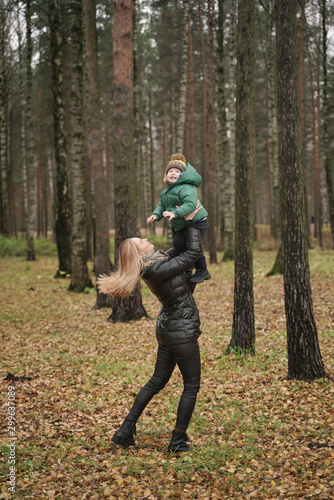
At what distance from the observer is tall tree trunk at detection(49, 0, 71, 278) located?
580 inches

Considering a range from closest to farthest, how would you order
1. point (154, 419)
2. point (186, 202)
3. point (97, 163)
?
1. point (186, 202)
2. point (154, 419)
3. point (97, 163)

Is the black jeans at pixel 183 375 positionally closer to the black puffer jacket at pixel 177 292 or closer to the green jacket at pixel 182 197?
the black puffer jacket at pixel 177 292

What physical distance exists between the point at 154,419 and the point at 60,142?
39.7ft

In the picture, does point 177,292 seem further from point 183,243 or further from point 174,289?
point 183,243

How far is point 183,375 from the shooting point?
4184mm

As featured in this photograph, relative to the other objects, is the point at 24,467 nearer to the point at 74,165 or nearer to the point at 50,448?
Result: the point at 50,448

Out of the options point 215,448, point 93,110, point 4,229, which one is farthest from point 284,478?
point 4,229

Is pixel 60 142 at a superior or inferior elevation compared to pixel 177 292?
superior

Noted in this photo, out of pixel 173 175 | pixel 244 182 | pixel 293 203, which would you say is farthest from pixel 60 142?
pixel 173 175

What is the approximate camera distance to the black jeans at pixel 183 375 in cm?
406

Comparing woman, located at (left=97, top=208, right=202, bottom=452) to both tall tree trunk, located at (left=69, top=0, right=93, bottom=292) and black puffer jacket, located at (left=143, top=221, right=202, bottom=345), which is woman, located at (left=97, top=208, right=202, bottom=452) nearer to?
black puffer jacket, located at (left=143, top=221, right=202, bottom=345)

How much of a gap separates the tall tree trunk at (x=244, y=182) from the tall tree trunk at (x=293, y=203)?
1.17 meters

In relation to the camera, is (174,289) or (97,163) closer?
(174,289)

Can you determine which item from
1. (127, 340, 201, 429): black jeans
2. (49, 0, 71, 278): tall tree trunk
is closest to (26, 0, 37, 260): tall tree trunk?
(49, 0, 71, 278): tall tree trunk
